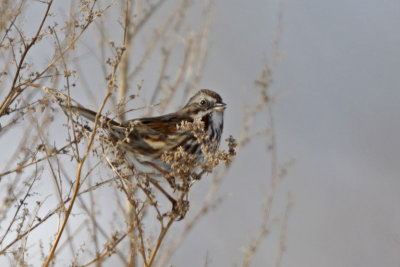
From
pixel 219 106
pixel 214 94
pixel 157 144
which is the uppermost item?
pixel 214 94

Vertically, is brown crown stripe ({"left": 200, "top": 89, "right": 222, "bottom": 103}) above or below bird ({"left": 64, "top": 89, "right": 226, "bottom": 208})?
above

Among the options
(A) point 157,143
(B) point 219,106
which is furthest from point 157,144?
(B) point 219,106

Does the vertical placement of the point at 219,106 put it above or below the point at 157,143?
above

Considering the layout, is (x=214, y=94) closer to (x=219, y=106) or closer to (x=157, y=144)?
(x=219, y=106)

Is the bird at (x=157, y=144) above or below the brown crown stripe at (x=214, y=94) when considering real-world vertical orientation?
below

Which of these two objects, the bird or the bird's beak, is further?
the bird's beak

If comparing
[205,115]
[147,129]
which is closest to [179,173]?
[147,129]

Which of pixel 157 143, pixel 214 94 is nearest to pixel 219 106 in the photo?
pixel 214 94

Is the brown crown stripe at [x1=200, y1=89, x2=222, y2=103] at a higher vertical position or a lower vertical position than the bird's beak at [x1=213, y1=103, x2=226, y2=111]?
higher

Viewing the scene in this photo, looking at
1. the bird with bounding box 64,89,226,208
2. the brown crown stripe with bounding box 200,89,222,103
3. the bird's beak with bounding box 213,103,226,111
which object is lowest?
the bird with bounding box 64,89,226,208

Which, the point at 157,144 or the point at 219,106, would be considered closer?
the point at 157,144

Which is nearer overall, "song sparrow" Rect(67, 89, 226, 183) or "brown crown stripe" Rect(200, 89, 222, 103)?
"song sparrow" Rect(67, 89, 226, 183)
